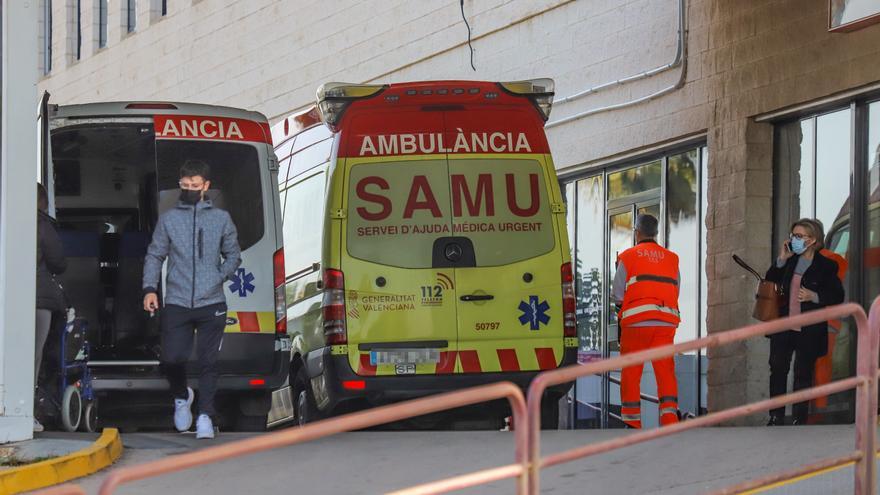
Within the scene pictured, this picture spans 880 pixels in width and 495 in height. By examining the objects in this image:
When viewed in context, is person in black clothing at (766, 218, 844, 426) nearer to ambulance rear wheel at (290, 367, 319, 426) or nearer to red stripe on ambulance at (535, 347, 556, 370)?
red stripe on ambulance at (535, 347, 556, 370)

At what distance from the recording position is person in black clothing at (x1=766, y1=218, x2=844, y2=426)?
11.8 meters

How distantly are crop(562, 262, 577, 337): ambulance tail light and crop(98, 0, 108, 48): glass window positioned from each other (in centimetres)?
2085

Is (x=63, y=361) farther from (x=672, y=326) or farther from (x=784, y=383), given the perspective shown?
(x=784, y=383)

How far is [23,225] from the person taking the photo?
9797 mm

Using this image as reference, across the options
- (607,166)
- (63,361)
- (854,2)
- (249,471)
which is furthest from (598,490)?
(607,166)

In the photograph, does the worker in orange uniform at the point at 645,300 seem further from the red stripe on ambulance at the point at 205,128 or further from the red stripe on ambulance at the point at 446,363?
the red stripe on ambulance at the point at 205,128

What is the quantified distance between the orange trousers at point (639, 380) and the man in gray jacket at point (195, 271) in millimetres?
2918

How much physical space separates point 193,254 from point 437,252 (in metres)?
1.59

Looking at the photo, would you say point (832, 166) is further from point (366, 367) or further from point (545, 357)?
point (366, 367)

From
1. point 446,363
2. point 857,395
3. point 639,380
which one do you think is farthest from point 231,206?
point 857,395

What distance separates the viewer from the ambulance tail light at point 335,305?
35.8 ft

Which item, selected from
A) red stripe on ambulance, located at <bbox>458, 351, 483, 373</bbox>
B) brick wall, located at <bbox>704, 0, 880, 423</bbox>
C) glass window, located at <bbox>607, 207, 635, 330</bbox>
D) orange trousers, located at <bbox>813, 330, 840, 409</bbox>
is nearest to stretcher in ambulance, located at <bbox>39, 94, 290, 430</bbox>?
red stripe on ambulance, located at <bbox>458, 351, 483, 373</bbox>

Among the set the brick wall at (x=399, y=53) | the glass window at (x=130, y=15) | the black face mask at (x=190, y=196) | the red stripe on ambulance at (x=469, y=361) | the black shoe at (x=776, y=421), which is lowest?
the black shoe at (x=776, y=421)

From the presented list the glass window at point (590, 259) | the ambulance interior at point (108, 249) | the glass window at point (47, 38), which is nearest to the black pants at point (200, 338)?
the ambulance interior at point (108, 249)
